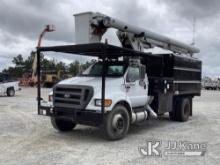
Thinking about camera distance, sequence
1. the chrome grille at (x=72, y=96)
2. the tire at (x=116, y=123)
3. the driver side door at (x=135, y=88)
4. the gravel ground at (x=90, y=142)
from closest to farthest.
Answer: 1. the gravel ground at (x=90, y=142)
2. the tire at (x=116, y=123)
3. the chrome grille at (x=72, y=96)
4. the driver side door at (x=135, y=88)

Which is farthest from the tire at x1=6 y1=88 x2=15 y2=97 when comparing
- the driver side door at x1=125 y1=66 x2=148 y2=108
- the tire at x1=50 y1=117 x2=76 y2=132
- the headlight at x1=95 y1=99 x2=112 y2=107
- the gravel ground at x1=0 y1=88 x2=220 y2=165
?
the headlight at x1=95 y1=99 x2=112 y2=107

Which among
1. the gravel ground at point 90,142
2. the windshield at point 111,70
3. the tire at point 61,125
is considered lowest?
the gravel ground at point 90,142

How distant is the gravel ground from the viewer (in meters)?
6.41

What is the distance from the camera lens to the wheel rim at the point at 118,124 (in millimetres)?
8047

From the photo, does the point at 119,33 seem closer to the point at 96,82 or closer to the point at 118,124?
the point at 96,82

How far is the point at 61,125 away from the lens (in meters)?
9.33

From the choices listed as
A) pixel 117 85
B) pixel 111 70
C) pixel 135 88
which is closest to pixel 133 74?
pixel 135 88

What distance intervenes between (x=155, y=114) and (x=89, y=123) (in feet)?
9.53

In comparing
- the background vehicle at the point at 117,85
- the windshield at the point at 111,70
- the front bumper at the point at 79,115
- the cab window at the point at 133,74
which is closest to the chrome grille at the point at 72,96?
the background vehicle at the point at 117,85

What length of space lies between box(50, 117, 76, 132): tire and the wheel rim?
180 cm

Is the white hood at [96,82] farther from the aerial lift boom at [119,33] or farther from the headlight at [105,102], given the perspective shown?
the aerial lift boom at [119,33]

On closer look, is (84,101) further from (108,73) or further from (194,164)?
(194,164)

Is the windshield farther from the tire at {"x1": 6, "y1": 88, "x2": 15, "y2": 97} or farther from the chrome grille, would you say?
the tire at {"x1": 6, "y1": 88, "x2": 15, "y2": 97}

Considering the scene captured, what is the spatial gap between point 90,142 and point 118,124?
0.86 m
